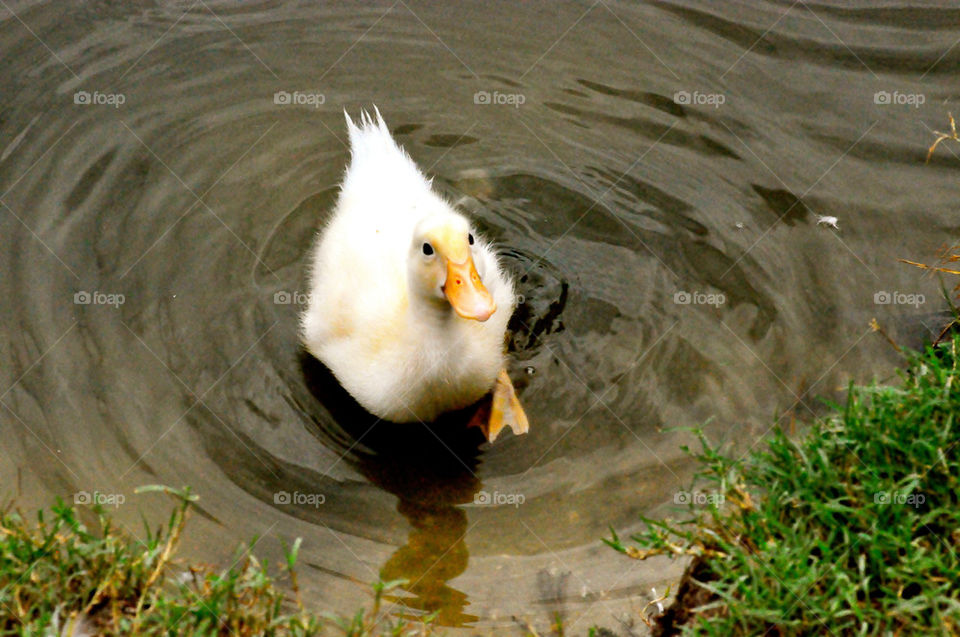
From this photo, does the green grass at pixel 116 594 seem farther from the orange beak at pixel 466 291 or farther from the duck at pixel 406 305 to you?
the duck at pixel 406 305

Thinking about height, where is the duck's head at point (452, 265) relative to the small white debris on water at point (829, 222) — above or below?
above

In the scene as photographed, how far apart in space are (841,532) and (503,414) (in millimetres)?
1768

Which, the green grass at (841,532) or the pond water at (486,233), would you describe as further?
the pond water at (486,233)

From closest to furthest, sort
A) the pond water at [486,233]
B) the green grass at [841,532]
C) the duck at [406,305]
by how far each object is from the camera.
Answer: the green grass at [841,532]
the duck at [406,305]
the pond water at [486,233]

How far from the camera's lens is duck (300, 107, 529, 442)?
4.09 meters

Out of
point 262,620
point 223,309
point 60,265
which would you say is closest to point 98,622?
point 262,620

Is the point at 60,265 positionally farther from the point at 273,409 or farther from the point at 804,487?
the point at 804,487

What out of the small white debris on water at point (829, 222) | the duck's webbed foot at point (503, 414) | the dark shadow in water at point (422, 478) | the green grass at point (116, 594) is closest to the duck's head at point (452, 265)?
the duck's webbed foot at point (503, 414)

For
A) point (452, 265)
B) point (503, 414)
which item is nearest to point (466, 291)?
point (452, 265)

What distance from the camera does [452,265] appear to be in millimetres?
3994

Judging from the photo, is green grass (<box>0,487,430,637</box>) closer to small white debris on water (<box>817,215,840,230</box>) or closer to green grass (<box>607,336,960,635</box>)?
green grass (<box>607,336,960,635</box>)

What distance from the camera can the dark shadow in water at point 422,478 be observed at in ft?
13.1

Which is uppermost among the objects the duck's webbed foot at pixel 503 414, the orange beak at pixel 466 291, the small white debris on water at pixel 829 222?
the orange beak at pixel 466 291

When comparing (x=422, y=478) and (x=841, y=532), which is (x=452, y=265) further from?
(x=841, y=532)
